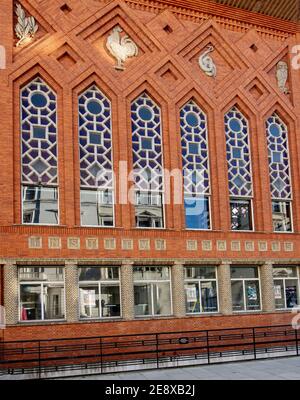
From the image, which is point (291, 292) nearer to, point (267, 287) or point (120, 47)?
point (267, 287)

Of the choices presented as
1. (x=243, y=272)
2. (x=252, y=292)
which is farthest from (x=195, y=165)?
(x=252, y=292)

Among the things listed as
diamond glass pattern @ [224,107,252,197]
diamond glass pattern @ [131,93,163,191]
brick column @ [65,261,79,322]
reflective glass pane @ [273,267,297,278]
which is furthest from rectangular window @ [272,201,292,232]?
brick column @ [65,261,79,322]

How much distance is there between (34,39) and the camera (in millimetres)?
20734

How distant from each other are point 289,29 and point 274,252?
10.2 metres

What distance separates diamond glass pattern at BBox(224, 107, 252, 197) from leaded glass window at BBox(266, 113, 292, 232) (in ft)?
3.74

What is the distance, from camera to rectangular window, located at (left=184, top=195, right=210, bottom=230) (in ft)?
73.5

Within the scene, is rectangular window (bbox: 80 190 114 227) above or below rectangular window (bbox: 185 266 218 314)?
above

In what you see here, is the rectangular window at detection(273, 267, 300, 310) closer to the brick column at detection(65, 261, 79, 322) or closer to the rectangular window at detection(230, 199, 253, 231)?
the rectangular window at detection(230, 199, 253, 231)

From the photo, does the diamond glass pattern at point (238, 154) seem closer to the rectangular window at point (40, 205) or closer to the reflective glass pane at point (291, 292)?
the reflective glass pane at point (291, 292)

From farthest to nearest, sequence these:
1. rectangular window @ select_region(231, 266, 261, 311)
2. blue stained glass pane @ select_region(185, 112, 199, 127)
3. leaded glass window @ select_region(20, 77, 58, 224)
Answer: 1. blue stained glass pane @ select_region(185, 112, 199, 127)
2. rectangular window @ select_region(231, 266, 261, 311)
3. leaded glass window @ select_region(20, 77, 58, 224)

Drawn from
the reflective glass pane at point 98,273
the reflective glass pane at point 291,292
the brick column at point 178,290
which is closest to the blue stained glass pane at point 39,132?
the reflective glass pane at point 98,273

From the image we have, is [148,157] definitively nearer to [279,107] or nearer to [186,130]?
[186,130]

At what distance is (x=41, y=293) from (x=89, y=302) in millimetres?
1747

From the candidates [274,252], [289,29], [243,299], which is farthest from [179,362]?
[289,29]
